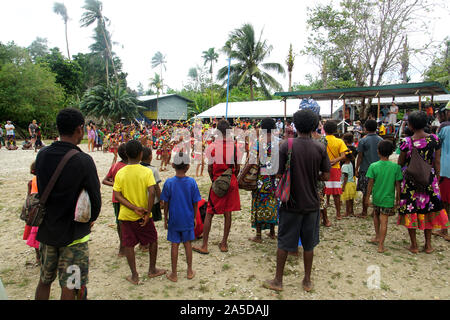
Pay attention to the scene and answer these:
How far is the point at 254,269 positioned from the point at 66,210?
2281mm

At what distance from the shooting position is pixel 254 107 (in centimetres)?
2541

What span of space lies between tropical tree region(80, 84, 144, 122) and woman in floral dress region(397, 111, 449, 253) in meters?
29.2

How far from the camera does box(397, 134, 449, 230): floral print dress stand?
379 centimetres

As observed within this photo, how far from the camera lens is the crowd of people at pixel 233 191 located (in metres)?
2.25

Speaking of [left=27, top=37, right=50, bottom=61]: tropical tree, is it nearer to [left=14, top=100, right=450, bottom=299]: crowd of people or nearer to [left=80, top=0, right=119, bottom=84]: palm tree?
[left=80, top=0, right=119, bottom=84]: palm tree

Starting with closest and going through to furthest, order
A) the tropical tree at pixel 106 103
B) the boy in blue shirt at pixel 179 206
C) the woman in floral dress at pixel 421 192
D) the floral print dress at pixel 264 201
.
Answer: the boy in blue shirt at pixel 179 206, the woman in floral dress at pixel 421 192, the floral print dress at pixel 264 201, the tropical tree at pixel 106 103

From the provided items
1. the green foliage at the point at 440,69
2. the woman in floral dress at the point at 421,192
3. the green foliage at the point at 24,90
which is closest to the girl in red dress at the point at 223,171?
the woman in floral dress at the point at 421,192

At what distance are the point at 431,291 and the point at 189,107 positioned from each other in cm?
3617

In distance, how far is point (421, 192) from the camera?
383 centimetres

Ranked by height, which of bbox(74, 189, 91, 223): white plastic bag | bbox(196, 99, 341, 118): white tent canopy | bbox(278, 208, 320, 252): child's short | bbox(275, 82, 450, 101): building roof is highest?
bbox(196, 99, 341, 118): white tent canopy

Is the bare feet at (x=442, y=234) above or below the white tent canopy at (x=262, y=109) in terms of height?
below

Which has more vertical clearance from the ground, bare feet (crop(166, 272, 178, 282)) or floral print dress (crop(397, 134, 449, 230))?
floral print dress (crop(397, 134, 449, 230))

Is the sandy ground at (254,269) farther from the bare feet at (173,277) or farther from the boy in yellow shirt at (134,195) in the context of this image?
the boy in yellow shirt at (134,195)

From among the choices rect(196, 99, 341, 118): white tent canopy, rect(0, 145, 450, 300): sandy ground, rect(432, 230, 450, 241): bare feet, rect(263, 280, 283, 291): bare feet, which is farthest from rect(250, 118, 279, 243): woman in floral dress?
rect(196, 99, 341, 118): white tent canopy
